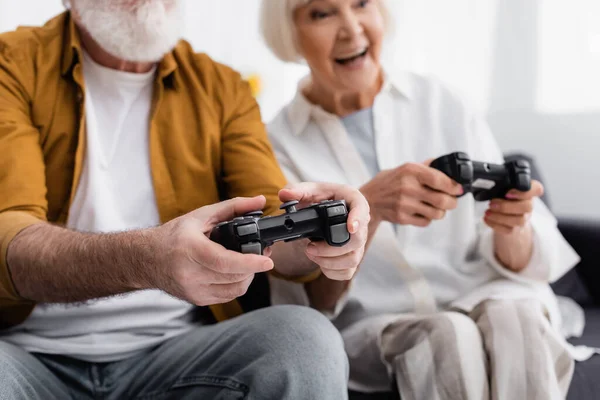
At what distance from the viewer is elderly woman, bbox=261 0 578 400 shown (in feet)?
3.34

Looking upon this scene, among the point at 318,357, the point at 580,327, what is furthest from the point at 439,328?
the point at 580,327

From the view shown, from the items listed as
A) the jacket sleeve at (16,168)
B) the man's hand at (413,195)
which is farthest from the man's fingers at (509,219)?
the jacket sleeve at (16,168)

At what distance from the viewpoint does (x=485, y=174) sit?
107 cm

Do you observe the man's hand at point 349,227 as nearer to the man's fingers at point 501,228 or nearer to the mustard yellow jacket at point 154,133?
the mustard yellow jacket at point 154,133

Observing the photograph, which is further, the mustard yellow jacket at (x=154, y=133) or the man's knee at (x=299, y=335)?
the mustard yellow jacket at (x=154, y=133)

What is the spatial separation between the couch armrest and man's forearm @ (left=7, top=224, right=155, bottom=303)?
1.15m

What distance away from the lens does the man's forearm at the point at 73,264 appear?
80cm

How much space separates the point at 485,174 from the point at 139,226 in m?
0.56

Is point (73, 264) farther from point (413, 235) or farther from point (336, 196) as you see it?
point (413, 235)

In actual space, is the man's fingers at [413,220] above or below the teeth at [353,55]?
below

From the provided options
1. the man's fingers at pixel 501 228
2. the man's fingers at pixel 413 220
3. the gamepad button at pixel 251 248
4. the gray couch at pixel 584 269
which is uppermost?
the gamepad button at pixel 251 248

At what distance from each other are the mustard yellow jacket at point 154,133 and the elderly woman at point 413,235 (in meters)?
0.15

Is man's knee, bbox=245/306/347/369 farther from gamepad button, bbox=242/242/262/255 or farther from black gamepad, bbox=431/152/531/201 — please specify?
black gamepad, bbox=431/152/531/201

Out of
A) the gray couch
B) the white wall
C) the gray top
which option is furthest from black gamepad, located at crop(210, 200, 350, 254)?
the white wall
